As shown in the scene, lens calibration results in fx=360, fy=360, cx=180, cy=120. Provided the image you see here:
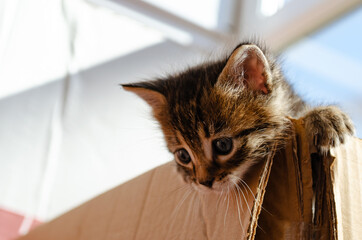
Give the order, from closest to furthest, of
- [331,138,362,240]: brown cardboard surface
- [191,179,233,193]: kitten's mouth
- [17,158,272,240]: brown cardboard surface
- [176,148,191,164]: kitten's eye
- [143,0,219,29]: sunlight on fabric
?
[331,138,362,240]: brown cardboard surface, [17,158,272,240]: brown cardboard surface, [191,179,233,193]: kitten's mouth, [176,148,191,164]: kitten's eye, [143,0,219,29]: sunlight on fabric

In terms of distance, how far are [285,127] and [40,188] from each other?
5.57ft

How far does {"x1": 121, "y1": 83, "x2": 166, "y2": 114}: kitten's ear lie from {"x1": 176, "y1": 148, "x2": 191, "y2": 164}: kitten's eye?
0.20m

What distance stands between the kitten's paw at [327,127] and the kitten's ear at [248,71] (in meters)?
0.18

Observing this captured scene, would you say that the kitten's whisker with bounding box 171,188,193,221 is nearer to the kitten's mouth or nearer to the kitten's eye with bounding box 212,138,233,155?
the kitten's mouth

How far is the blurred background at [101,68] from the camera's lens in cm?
210

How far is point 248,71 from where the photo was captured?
111 centimetres

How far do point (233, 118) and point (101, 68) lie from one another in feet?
5.31

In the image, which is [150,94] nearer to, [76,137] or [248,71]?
[248,71]

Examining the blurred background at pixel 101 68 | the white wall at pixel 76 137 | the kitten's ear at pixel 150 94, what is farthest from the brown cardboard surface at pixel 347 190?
the white wall at pixel 76 137

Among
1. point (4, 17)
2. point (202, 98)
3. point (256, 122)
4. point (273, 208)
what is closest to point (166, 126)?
point (202, 98)

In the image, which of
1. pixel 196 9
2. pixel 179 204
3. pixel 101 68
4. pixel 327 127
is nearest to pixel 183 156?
pixel 179 204

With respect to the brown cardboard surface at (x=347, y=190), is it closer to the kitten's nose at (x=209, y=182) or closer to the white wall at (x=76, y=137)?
the kitten's nose at (x=209, y=182)

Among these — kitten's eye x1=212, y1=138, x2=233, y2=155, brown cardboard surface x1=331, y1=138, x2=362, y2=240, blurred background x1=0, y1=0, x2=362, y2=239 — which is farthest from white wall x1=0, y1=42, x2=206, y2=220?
brown cardboard surface x1=331, y1=138, x2=362, y2=240

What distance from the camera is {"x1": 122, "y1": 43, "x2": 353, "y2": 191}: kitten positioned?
1.02 metres
